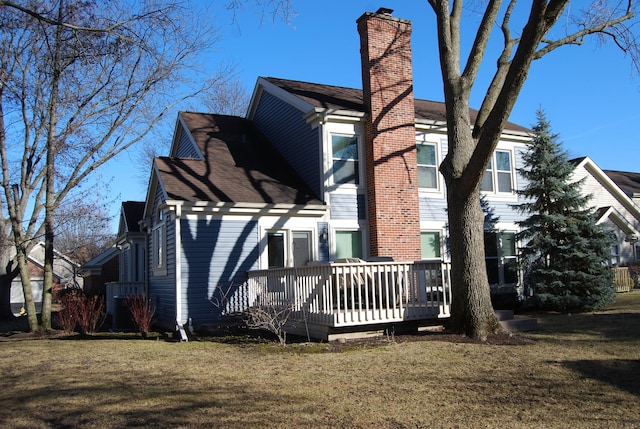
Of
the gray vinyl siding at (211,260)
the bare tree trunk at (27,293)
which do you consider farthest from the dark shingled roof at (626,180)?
the bare tree trunk at (27,293)

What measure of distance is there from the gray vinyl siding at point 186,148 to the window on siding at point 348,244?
4929 mm

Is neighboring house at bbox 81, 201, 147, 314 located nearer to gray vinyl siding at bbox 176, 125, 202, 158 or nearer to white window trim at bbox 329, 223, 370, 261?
gray vinyl siding at bbox 176, 125, 202, 158

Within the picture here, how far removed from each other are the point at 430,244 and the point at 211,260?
6415 mm

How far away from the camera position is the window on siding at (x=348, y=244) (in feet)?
50.4

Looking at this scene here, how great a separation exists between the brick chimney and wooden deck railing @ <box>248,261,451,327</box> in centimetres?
327

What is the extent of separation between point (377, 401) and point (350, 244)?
919 cm

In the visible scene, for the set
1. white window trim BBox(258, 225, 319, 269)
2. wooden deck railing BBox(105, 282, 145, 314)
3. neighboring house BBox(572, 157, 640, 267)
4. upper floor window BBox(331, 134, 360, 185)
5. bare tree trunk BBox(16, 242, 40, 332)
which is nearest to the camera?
white window trim BBox(258, 225, 319, 269)

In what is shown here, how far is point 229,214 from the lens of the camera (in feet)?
46.2

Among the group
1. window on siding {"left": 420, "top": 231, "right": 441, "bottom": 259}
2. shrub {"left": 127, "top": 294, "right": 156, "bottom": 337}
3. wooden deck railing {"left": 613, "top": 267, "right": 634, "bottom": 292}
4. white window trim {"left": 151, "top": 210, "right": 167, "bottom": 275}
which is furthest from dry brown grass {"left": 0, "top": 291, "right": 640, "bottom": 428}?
wooden deck railing {"left": 613, "top": 267, "right": 634, "bottom": 292}

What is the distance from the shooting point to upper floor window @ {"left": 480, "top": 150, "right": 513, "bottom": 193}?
18.1m

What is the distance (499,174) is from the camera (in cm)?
1833

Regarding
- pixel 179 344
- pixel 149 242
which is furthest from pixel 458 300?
pixel 149 242

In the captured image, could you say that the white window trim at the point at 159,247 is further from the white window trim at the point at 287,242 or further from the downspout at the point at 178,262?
the white window trim at the point at 287,242

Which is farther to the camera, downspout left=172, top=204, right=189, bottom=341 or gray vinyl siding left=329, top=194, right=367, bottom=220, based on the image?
gray vinyl siding left=329, top=194, right=367, bottom=220
